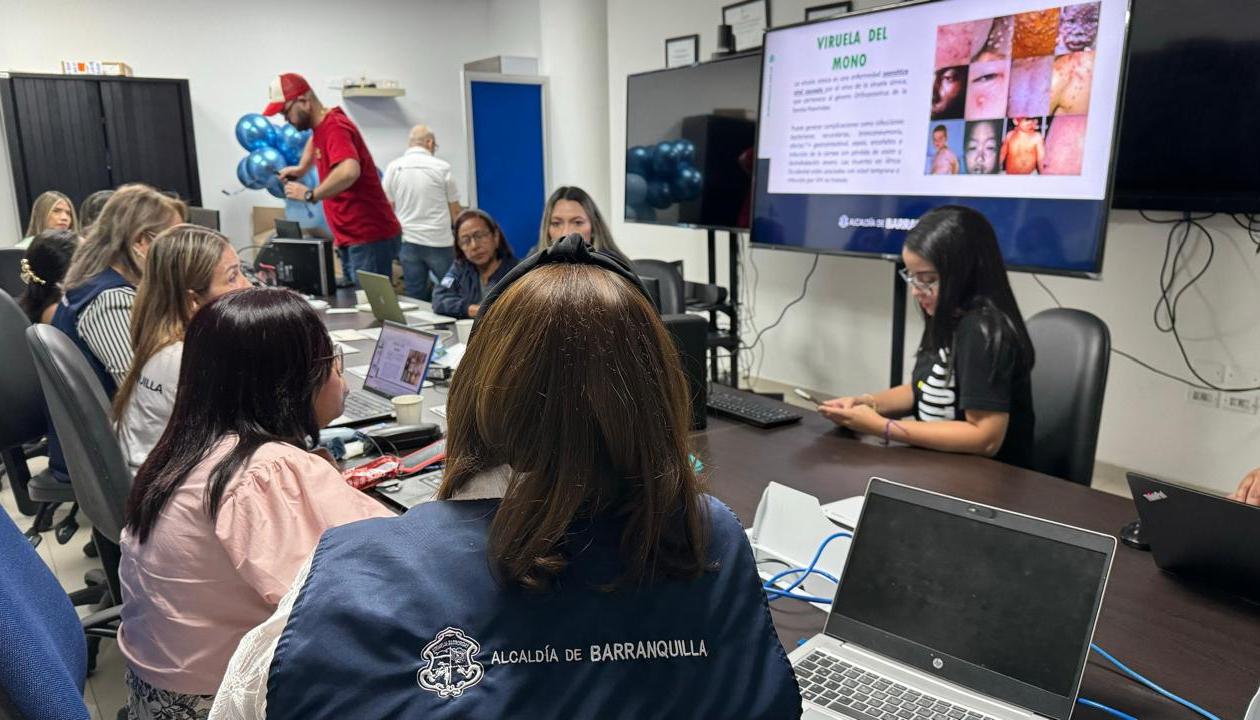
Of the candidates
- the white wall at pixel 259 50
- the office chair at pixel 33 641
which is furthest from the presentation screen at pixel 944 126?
the white wall at pixel 259 50

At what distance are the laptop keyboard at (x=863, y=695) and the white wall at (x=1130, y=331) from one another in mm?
2740

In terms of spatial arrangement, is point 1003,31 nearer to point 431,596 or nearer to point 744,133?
point 744,133

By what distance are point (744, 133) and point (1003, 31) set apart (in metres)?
1.46

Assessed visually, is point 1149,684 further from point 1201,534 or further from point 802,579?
point 802,579

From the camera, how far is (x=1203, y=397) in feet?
10.3

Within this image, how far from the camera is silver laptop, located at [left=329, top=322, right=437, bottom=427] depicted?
2.28 m

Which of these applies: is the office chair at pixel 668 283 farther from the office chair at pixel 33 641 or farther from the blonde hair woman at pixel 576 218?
the office chair at pixel 33 641

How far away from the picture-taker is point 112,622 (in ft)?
6.32

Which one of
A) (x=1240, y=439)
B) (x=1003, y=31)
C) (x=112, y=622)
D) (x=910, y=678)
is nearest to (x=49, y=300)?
(x=112, y=622)

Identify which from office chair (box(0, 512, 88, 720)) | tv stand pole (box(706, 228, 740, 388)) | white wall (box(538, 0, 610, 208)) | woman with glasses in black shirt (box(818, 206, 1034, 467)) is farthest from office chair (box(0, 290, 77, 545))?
white wall (box(538, 0, 610, 208))

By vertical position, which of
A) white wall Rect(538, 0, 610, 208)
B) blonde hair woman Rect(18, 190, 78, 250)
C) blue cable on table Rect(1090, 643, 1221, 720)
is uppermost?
white wall Rect(538, 0, 610, 208)

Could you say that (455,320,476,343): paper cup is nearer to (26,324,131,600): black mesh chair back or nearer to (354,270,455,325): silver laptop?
(354,270,455,325): silver laptop

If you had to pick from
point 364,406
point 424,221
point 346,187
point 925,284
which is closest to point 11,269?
point 346,187

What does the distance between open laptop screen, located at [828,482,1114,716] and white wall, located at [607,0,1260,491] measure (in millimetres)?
2609
